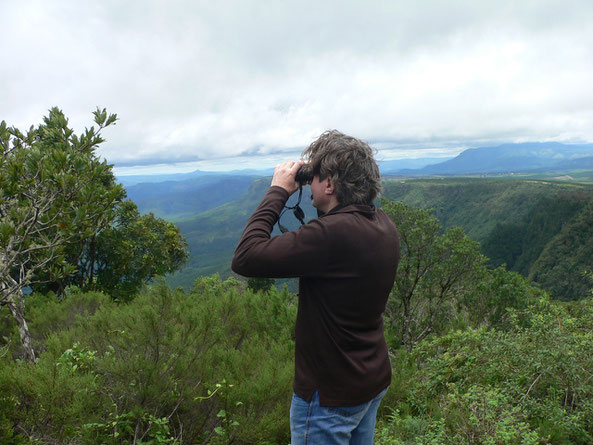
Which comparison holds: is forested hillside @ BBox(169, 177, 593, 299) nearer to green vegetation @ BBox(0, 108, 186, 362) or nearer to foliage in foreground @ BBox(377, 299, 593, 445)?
green vegetation @ BBox(0, 108, 186, 362)

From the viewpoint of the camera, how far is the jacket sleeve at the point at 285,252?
1.58m

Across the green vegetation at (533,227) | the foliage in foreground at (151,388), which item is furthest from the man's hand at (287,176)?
the green vegetation at (533,227)

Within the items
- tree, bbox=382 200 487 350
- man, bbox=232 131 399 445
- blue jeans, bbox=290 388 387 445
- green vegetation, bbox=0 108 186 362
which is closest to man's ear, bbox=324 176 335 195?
man, bbox=232 131 399 445

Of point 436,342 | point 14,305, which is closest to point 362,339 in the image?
point 436,342

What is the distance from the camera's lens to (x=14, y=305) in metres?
4.87

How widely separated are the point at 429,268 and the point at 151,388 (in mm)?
11502

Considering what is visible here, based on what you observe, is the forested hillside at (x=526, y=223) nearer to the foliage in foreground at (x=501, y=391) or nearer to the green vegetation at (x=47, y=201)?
the green vegetation at (x=47, y=201)

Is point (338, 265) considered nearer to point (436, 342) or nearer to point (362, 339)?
point (362, 339)

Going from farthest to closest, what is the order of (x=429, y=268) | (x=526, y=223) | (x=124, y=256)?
(x=526, y=223)
(x=124, y=256)
(x=429, y=268)

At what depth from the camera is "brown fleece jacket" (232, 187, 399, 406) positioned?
1596 millimetres

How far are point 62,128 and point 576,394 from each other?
7359mm

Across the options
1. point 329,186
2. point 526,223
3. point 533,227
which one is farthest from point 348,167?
point 526,223

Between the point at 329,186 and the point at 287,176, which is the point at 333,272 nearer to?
the point at 329,186

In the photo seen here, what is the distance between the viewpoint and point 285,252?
1580 mm
